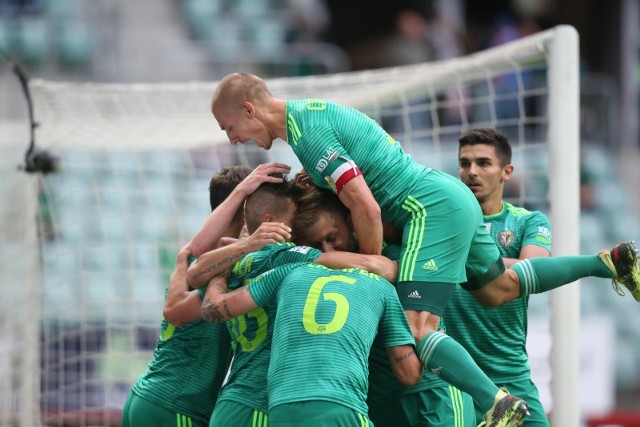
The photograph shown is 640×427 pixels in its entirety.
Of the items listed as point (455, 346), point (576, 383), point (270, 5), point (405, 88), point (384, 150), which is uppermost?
point (270, 5)

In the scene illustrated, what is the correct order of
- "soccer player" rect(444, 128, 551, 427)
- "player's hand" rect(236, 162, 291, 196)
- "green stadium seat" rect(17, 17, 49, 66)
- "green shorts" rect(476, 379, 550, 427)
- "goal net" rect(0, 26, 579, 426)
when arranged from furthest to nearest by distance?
"green stadium seat" rect(17, 17, 49, 66)
"goal net" rect(0, 26, 579, 426)
"soccer player" rect(444, 128, 551, 427)
"green shorts" rect(476, 379, 550, 427)
"player's hand" rect(236, 162, 291, 196)

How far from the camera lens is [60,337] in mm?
7621

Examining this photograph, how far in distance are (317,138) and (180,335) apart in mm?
1150

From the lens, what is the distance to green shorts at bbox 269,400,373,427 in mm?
3799

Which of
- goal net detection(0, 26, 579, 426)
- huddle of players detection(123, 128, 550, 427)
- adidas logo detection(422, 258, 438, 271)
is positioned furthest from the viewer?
goal net detection(0, 26, 579, 426)

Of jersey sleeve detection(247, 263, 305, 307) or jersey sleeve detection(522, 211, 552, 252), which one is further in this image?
jersey sleeve detection(522, 211, 552, 252)

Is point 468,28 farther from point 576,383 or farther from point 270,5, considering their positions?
point 576,383

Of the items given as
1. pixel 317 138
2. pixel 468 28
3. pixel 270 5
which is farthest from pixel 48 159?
pixel 468 28

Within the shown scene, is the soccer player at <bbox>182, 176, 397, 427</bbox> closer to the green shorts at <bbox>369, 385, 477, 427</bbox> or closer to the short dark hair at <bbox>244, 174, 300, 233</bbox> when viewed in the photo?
the short dark hair at <bbox>244, 174, 300, 233</bbox>

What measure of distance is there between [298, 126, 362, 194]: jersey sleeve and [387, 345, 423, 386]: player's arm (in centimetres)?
71

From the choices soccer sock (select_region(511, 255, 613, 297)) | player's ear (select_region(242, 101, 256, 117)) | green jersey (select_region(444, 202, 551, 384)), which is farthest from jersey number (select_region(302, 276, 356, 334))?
green jersey (select_region(444, 202, 551, 384))

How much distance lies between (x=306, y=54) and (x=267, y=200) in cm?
917

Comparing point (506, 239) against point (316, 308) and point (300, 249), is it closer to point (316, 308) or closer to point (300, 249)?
point (300, 249)

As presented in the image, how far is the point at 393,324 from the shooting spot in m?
4.21
